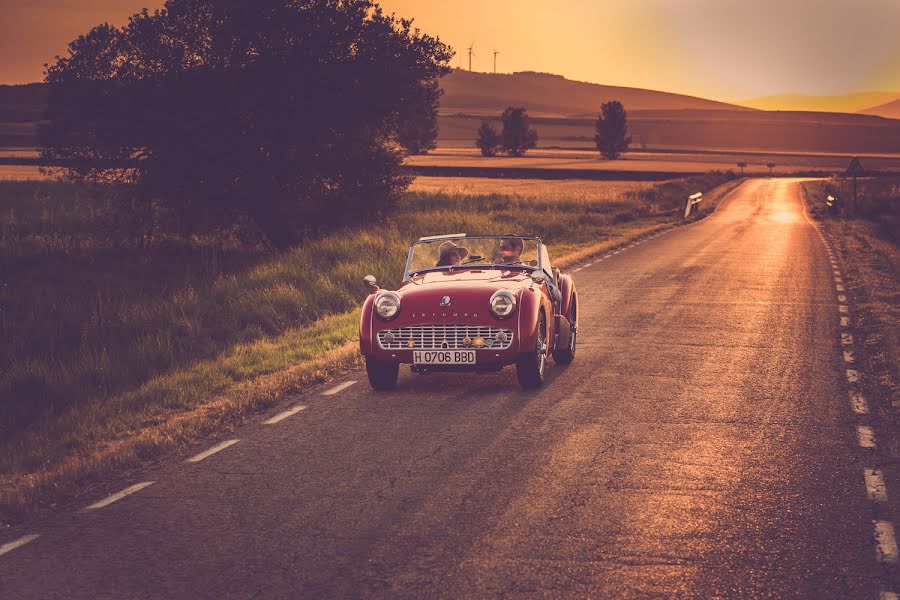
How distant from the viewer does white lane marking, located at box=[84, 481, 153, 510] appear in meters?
6.44

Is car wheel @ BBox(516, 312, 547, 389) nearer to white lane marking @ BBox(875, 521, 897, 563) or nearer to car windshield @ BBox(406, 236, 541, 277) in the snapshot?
car windshield @ BBox(406, 236, 541, 277)

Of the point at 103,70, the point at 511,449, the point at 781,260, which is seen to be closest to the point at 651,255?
the point at 781,260

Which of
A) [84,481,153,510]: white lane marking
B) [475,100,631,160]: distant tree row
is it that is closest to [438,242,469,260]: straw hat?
[84,481,153,510]: white lane marking

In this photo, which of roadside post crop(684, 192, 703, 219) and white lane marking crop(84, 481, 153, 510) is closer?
white lane marking crop(84, 481, 153, 510)

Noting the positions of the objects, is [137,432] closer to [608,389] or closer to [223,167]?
[608,389]

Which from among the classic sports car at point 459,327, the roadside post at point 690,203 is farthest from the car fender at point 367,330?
the roadside post at point 690,203

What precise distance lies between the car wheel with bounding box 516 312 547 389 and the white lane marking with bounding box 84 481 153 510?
4001 millimetres

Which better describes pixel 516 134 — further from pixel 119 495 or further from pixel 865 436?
pixel 119 495

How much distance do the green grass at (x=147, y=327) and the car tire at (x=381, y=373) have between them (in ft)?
2.98

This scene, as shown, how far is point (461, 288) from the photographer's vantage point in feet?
32.8

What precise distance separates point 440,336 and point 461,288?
1.84 feet

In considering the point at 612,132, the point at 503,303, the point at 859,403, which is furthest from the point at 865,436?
the point at 612,132

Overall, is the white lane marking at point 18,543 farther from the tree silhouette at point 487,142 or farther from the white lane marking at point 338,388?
the tree silhouette at point 487,142

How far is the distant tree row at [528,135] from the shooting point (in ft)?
524
